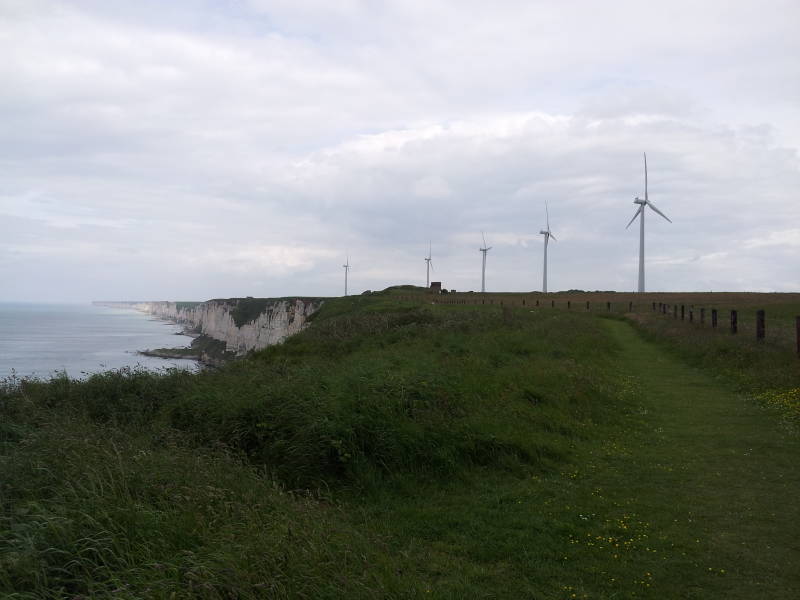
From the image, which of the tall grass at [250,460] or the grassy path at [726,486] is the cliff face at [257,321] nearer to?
the tall grass at [250,460]

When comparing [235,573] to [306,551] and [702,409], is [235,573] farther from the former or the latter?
[702,409]

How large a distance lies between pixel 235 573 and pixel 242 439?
5.20m

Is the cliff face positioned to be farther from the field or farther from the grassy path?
the grassy path

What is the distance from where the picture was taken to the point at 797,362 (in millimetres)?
15922

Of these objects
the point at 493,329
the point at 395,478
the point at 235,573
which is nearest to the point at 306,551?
the point at 235,573

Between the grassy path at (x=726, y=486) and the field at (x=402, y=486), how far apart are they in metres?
0.04

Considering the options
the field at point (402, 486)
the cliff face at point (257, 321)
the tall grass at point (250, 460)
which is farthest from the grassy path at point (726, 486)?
the cliff face at point (257, 321)

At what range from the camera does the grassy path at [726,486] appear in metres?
5.99

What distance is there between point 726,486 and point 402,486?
420cm

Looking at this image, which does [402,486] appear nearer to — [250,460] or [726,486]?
[250,460]

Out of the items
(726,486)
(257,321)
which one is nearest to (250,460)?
(726,486)

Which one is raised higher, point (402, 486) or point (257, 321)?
point (257, 321)

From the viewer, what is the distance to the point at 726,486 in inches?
332

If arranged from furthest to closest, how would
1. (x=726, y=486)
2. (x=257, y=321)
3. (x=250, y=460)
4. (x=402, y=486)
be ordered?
1. (x=257, y=321)
2. (x=250, y=460)
3. (x=402, y=486)
4. (x=726, y=486)
